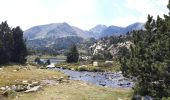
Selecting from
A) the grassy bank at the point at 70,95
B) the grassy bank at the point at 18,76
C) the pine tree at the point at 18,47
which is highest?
the pine tree at the point at 18,47

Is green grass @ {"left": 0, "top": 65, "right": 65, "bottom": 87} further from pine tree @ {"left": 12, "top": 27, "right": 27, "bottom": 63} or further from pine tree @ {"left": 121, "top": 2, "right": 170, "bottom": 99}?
pine tree @ {"left": 12, "top": 27, "right": 27, "bottom": 63}

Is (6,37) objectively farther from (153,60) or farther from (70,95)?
(153,60)

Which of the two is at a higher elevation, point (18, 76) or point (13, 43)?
point (13, 43)

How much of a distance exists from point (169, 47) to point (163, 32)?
210 inches

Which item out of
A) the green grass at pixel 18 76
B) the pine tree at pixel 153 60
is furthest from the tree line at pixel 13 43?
the pine tree at pixel 153 60

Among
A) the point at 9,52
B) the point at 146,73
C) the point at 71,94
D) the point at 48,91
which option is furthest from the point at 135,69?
the point at 9,52

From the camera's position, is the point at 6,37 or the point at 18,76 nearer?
the point at 18,76

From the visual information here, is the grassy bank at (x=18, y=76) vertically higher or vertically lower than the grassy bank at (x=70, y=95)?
higher

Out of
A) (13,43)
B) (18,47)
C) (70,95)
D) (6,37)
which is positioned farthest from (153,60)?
(18,47)

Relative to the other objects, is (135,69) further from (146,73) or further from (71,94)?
(71,94)

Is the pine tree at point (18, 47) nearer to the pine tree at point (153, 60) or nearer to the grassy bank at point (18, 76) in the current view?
the grassy bank at point (18, 76)

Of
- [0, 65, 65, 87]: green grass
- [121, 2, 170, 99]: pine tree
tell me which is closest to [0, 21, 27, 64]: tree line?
[0, 65, 65, 87]: green grass

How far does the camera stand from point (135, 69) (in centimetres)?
5250

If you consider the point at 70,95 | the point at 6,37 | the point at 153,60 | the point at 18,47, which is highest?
the point at 6,37
